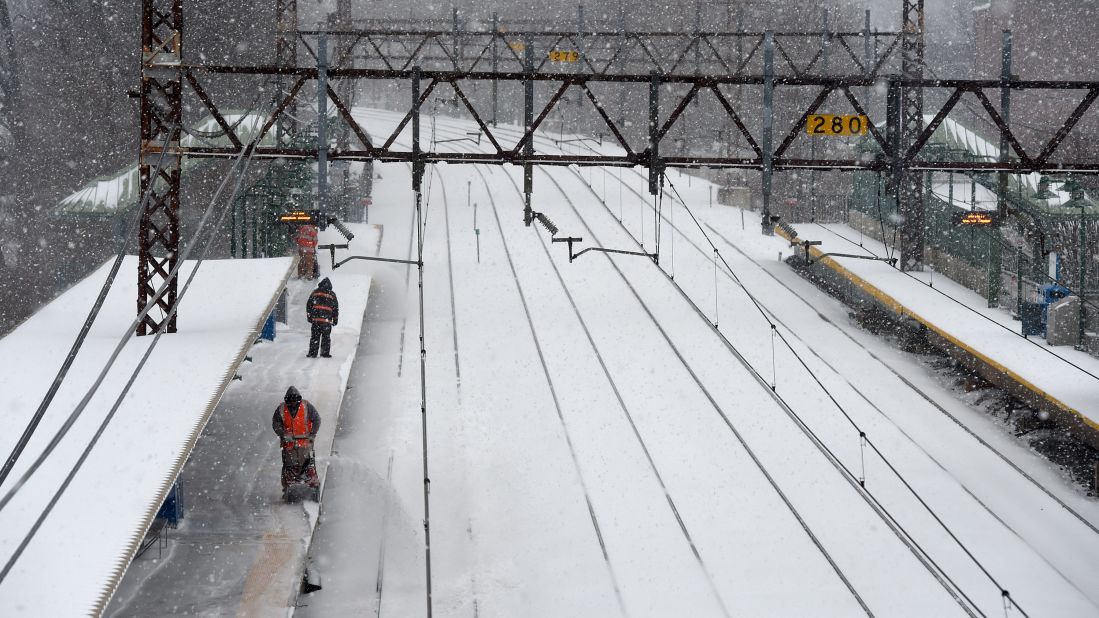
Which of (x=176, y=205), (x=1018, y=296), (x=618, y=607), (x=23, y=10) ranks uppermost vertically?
(x=23, y=10)

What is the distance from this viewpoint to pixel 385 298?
25.5m

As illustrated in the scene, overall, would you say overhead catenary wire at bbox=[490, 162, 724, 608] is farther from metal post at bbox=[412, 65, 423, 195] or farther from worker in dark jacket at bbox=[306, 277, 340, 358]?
metal post at bbox=[412, 65, 423, 195]

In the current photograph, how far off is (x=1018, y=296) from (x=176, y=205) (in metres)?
16.4

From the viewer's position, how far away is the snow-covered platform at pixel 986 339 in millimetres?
17016

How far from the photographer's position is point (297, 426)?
12.6 metres

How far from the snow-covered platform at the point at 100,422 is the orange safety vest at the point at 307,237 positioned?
8.20 meters

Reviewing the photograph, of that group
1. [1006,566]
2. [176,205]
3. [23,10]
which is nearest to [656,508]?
[1006,566]

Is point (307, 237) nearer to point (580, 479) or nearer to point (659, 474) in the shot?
point (580, 479)

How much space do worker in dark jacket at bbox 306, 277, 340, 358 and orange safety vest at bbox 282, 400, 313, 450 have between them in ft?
20.3

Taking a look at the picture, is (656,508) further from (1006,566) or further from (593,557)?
(1006,566)

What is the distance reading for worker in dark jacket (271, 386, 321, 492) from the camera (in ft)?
41.2

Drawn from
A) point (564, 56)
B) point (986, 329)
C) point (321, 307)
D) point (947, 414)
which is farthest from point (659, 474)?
point (564, 56)

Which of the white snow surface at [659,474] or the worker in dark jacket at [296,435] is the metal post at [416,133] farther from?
the white snow surface at [659,474]

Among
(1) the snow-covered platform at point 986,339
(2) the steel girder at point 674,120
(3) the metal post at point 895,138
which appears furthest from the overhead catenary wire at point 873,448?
(3) the metal post at point 895,138
